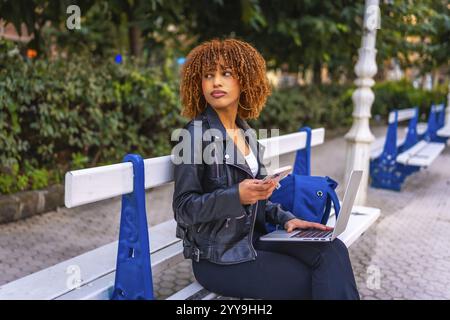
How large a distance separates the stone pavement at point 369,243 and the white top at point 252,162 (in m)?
1.36

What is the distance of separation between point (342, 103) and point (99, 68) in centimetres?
872

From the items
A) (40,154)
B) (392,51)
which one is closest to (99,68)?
(40,154)

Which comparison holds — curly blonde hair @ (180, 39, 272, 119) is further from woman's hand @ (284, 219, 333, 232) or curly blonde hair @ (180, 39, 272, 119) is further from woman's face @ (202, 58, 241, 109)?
woman's hand @ (284, 219, 333, 232)

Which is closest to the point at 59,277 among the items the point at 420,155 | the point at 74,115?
the point at 74,115

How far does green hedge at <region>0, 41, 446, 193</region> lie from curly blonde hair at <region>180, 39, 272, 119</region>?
→ 2.80 meters

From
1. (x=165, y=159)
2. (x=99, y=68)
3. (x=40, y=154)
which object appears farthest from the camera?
(x=99, y=68)

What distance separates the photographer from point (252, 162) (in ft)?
7.70

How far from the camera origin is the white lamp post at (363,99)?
5141 mm

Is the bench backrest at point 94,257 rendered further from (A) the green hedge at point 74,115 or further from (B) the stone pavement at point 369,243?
(A) the green hedge at point 74,115

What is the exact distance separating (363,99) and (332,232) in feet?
11.1

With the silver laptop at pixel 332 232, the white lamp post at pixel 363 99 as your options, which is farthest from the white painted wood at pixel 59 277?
the white lamp post at pixel 363 99

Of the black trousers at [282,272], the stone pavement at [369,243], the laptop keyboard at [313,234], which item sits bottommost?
the stone pavement at [369,243]

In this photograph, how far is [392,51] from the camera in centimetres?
996
